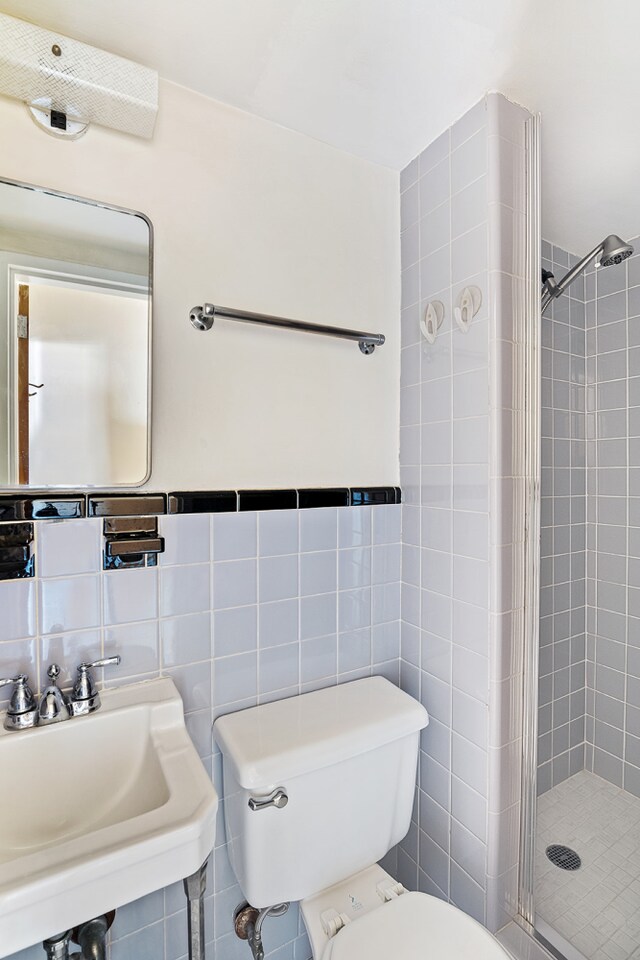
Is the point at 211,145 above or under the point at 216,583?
above

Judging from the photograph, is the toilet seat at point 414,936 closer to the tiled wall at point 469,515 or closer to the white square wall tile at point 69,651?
the tiled wall at point 469,515

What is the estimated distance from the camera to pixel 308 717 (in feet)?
3.77

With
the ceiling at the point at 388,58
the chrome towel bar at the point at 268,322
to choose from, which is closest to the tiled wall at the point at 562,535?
the ceiling at the point at 388,58

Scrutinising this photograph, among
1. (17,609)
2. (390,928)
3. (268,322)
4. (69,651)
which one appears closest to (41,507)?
(17,609)

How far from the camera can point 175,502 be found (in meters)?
1.10

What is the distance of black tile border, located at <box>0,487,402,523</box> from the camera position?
3.14 ft

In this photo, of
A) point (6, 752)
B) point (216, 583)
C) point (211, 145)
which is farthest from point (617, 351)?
point (6, 752)

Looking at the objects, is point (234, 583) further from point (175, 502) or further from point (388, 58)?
point (388, 58)

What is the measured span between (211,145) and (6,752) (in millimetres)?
1397

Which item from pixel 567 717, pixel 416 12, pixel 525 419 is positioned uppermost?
pixel 416 12

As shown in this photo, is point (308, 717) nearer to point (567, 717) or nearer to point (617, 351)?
point (567, 717)

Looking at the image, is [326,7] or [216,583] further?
[216,583]

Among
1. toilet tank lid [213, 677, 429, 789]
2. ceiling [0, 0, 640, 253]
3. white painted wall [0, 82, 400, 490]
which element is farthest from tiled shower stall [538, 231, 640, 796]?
toilet tank lid [213, 677, 429, 789]

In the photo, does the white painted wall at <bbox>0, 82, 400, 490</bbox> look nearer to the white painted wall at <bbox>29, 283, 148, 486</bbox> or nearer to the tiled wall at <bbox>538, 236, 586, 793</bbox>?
the white painted wall at <bbox>29, 283, 148, 486</bbox>
